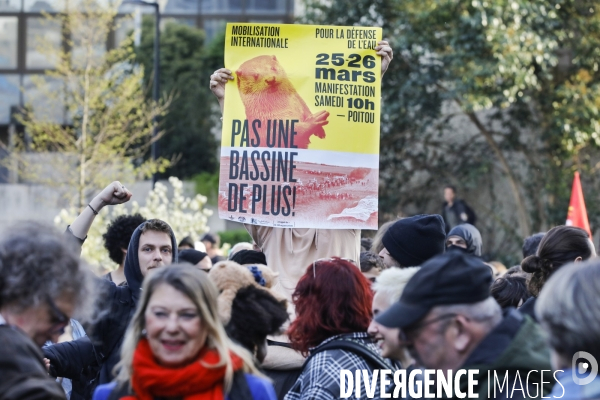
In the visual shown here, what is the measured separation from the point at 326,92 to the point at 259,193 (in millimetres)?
794

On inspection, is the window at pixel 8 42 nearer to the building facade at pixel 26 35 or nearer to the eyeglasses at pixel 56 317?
the building facade at pixel 26 35

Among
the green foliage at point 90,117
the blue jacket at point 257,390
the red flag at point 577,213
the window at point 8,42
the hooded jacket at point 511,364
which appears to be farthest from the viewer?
the window at point 8,42

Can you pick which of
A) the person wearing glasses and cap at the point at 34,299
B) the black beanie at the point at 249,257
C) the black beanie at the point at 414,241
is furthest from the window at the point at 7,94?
the person wearing glasses and cap at the point at 34,299

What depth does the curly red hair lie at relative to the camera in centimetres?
412

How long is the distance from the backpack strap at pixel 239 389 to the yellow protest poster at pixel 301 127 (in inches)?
88.1

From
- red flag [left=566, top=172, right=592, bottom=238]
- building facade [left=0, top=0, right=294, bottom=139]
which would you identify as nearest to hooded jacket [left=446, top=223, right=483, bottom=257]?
red flag [left=566, top=172, right=592, bottom=238]

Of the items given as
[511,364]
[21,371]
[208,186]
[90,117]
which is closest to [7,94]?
[208,186]

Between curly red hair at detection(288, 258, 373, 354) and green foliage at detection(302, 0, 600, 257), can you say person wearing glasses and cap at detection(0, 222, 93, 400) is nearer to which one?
curly red hair at detection(288, 258, 373, 354)

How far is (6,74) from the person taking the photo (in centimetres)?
3297

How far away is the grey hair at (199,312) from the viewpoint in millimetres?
3326

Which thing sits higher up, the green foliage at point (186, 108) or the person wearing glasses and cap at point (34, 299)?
the green foliage at point (186, 108)

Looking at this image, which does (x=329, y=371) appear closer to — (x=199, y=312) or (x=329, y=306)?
(x=329, y=306)

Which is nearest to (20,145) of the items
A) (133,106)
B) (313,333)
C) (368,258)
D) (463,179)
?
(133,106)

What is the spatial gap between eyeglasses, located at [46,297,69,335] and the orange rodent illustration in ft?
8.87
